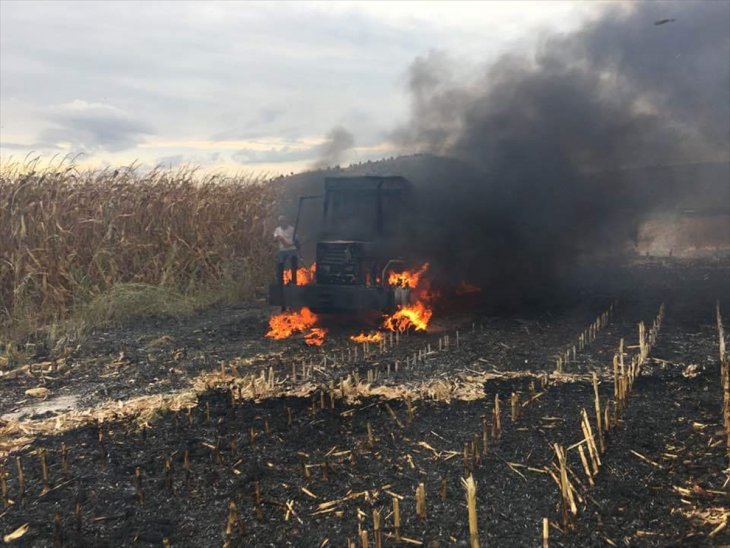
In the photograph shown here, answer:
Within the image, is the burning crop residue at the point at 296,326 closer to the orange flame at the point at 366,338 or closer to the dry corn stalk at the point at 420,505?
the orange flame at the point at 366,338

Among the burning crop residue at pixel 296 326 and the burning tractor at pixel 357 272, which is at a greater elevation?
the burning tractor at pixel 357 272

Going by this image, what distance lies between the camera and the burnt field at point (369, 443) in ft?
12.2

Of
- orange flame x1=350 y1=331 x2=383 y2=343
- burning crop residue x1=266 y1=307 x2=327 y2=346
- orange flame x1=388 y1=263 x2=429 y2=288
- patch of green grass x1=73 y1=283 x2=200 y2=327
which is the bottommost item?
orange flame x1=350 y1=331 x2=383 y2=343

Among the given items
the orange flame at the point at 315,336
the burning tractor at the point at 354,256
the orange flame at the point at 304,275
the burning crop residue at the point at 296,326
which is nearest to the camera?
the orange flame at the point at 315,336

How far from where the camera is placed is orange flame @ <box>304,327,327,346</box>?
8.77 meters

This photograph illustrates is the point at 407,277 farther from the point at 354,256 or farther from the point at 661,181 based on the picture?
the point at 661,181

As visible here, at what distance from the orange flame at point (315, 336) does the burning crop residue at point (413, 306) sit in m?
1.07

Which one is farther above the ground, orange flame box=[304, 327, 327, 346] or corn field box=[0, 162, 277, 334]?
corn field box=[0, 162, 277, 334]

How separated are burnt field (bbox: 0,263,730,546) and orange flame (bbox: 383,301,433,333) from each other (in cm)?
51

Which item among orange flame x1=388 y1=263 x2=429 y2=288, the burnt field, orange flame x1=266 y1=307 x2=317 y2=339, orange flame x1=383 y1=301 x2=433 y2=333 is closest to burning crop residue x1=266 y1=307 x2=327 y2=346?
orange flame x1=266 y1=307 x2=317 y2=339

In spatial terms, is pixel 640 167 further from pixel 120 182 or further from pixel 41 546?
pixel 41 546

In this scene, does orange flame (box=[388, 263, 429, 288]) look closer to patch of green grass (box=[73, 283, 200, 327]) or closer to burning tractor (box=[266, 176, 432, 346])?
burning tractor (box=[266, 176, 432, 346])

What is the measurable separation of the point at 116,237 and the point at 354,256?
207 inches

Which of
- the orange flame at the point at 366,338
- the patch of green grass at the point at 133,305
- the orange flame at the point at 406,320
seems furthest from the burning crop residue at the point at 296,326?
the patch of green grass at the point at 133,305
